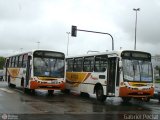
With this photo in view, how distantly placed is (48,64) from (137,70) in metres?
6.66

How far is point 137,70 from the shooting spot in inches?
875

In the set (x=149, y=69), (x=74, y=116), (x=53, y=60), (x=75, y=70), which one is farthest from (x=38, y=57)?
(x=74, y=116)

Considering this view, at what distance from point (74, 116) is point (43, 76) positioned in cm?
1080

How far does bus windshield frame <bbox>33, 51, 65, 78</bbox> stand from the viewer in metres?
26.1

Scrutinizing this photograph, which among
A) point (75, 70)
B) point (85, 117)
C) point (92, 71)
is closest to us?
point (85, 117)

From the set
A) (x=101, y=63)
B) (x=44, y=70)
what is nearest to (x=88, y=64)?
(x=101, y=63)

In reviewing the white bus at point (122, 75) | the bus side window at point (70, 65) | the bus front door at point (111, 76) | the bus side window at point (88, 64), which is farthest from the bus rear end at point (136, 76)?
the bus side window at point (70, 65)

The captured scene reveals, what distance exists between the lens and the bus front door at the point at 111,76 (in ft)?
73.9

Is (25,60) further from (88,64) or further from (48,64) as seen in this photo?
(88,64)

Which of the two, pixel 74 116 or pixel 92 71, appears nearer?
pixel 74 116

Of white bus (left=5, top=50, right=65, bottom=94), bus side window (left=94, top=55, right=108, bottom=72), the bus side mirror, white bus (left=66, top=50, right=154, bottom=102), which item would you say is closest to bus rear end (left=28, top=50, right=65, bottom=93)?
white bus (left=5, top=50, right=65, bottom=94)

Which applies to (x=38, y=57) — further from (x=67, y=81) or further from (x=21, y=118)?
(x=21, y=118)

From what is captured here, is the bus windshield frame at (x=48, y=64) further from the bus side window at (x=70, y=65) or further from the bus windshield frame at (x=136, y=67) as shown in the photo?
the bus windshield frame at (x=136, y=67)

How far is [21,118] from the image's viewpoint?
46.7 feet
